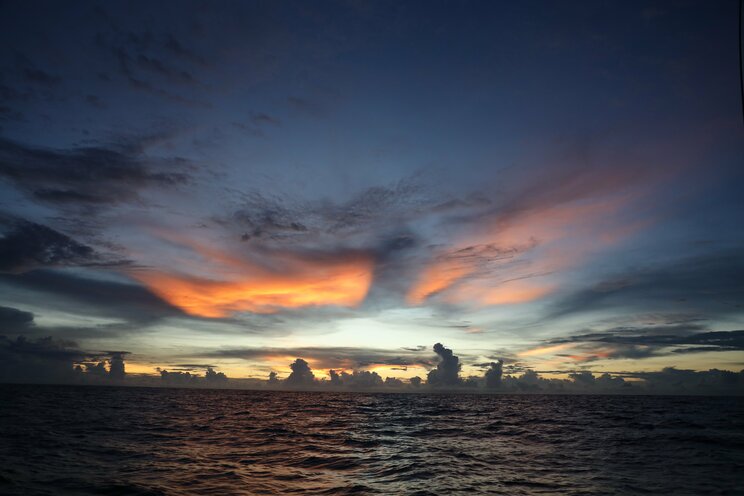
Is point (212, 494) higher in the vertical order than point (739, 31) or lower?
A: lower

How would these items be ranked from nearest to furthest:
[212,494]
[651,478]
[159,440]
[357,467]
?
[212,494]
[651,478]
[357,467]
[159,440]

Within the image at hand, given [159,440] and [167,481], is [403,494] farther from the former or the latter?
[159,440]

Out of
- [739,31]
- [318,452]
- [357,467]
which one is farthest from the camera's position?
[318,452]

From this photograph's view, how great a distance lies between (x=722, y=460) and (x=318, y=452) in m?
22.3

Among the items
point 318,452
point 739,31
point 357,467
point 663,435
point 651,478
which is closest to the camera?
point 739,31

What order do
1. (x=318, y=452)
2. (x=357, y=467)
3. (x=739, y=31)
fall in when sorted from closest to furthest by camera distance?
(x=739, y=31)
(x=357, y=467)
(x=318, y=452)

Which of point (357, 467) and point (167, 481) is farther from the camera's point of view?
point (357, 467)

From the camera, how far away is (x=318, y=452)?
25984 mm

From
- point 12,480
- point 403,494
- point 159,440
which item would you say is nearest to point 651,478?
point 403,494

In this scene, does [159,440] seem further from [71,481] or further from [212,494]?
[212,494]

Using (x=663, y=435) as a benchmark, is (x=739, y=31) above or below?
above

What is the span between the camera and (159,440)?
93.3ft

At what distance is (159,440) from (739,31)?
3382 centimetres

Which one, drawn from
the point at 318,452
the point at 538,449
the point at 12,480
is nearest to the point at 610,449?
the point at 538,449
